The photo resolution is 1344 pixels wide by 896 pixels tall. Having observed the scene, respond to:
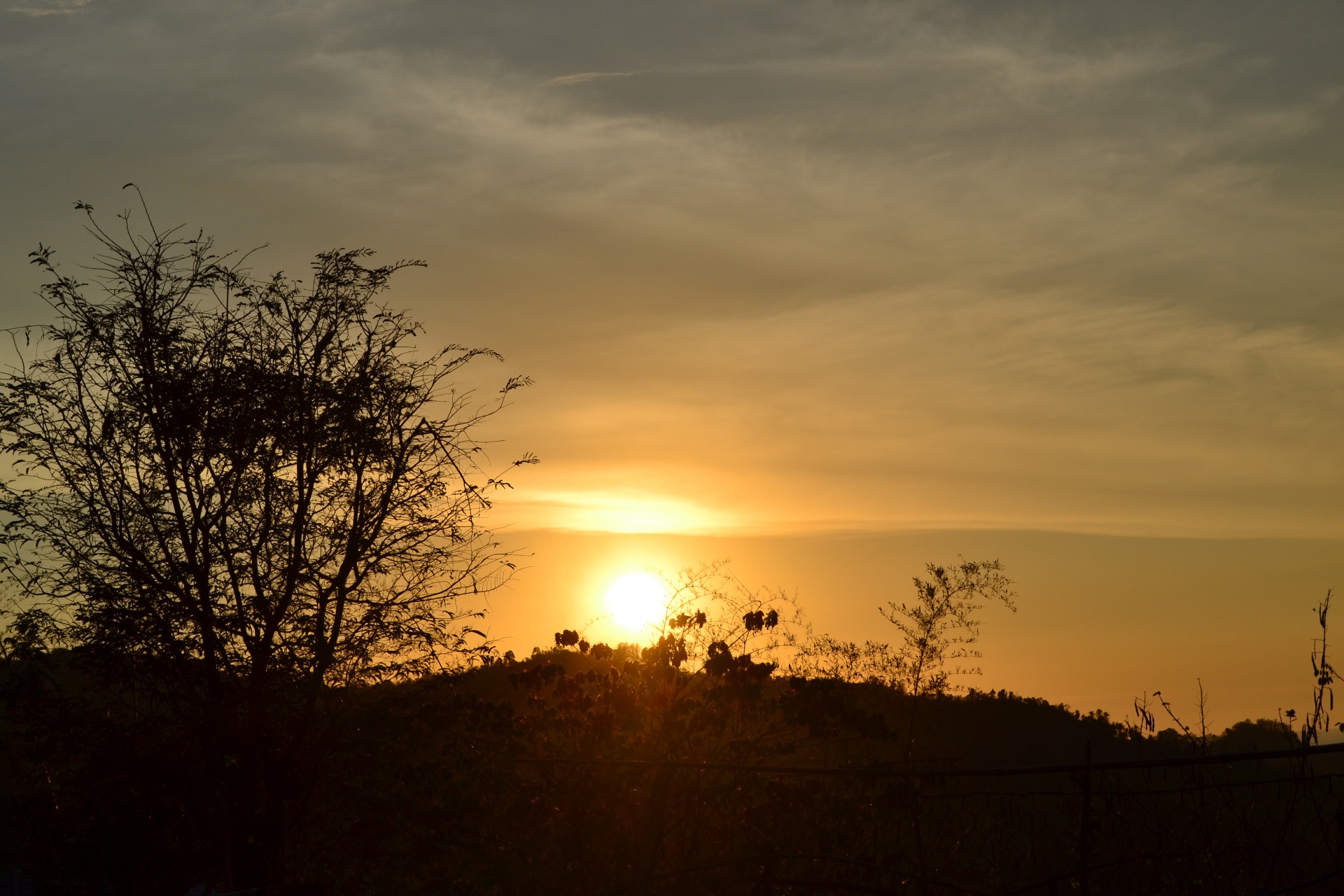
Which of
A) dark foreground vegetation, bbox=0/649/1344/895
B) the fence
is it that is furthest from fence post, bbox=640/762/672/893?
dark foreground vegetation, bbox=0/649/1344/895

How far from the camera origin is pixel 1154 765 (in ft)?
15.8

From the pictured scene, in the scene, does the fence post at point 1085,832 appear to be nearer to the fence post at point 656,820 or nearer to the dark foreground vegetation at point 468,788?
the fence post at point 656,820

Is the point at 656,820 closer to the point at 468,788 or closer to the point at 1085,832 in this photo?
the point at 1085,832

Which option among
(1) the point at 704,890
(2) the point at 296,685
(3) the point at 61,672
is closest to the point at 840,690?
(1) the point at 704,890

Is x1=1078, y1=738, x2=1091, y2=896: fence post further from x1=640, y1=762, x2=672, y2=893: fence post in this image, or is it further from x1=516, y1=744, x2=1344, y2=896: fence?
x1=640, y1=762, x2=672, y2=893: fence post

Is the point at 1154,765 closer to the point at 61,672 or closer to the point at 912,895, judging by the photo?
the point at 912,895

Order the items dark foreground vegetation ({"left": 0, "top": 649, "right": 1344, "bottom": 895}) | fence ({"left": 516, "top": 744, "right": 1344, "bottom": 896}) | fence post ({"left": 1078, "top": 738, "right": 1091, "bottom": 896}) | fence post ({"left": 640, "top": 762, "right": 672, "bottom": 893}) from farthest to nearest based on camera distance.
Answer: dark foreground vegetation ({"left": 0, "top": 649, "right": 1344, "bottom": 895}) < fence post ({"left": 640, "top": 762, "right": 672, "bottom": 893}) < fence ({"left": 516, "top": 744, "right": 1344, "bottom": 896}) < fence post ({"left": 1078, "top": 738, "right": 1091, "bottom": 896})

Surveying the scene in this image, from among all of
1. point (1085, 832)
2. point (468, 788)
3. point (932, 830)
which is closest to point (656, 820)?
point (1085, 832)

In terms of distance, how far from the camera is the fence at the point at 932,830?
5.43m

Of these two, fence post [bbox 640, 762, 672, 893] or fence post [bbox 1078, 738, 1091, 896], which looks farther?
fence post [bbox 640, 762, 672, 893]

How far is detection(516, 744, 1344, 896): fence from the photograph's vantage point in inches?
214

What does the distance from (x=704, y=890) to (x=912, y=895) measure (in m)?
2.70

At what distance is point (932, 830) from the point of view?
10.6 metres

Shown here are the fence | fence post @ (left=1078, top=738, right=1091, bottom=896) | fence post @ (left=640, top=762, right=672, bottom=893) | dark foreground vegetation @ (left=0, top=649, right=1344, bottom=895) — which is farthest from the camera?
dark foreground vegetation @ (left=0, top=649, right=1344, bottom=895)
